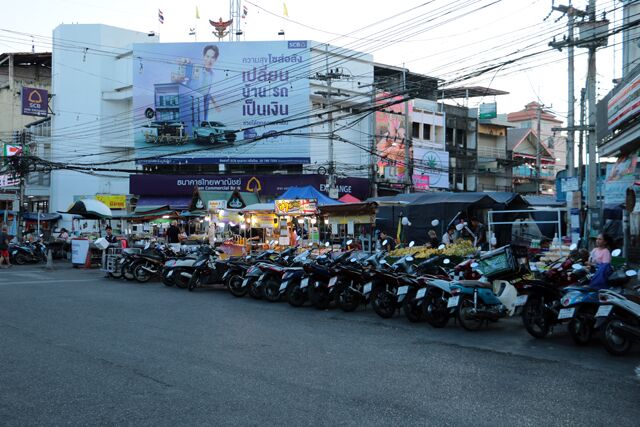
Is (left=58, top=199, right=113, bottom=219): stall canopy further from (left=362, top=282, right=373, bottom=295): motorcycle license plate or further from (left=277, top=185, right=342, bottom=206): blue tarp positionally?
(left=362, top=282, right=373, bottom=295): motorcycle license plate

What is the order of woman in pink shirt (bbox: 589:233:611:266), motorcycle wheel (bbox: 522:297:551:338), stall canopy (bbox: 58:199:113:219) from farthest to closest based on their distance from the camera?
stall canopy (bbox: 58:199:113:219) → woman in pink shirt (bbox: 589:233:611:266) → motorcycle wheel (bbox: 522:297:551:338)

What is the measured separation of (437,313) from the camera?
34.5ft

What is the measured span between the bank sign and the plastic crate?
1405 inches

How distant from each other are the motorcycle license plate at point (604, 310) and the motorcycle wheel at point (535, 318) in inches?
50.7

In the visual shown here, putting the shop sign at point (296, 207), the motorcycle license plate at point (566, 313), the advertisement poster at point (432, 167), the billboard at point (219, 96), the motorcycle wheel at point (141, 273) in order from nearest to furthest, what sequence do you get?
the motorcycle license plate at point (566, 313) < the motorcycle wheel at point (141, 273) < the shop sign at point (296, 207) < the billboard at point (219, 96) < the advertisement poster at point (432, 167)

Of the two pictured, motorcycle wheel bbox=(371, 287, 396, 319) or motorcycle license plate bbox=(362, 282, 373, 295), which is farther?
motorcycle license plate bbox=(362, 282, 373, 295)

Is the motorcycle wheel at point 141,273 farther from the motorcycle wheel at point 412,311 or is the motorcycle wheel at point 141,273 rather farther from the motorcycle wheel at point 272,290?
the motorcycle wheel at point 412,311

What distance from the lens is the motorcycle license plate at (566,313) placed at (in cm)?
870

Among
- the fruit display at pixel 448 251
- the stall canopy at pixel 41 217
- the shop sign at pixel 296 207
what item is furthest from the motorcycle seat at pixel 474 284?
the stall canopy at pixel 41 217

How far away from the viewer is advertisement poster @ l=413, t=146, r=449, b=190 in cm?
4662

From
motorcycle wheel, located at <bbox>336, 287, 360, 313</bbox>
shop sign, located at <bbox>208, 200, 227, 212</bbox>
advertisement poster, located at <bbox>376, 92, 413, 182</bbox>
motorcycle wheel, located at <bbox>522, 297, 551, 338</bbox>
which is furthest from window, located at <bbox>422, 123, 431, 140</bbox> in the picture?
motorcycle wheel, located at <bbox>522, 297, 551, 338</bbox>

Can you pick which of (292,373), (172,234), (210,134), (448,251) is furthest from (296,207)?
(210,134)

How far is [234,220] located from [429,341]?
1851 cm

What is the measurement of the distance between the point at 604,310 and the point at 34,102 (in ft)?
129
